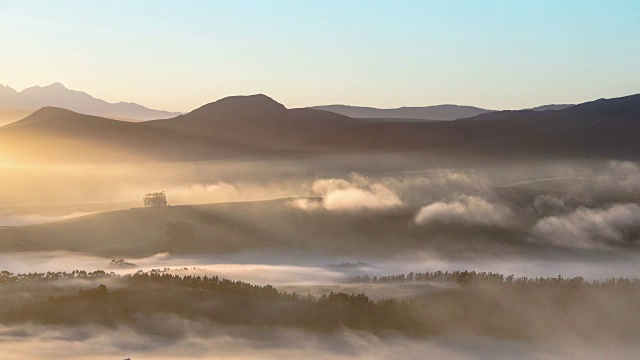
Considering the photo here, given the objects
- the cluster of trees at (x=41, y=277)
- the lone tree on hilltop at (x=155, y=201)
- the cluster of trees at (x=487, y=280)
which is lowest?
the cluster of trees at (x=487, y=280)

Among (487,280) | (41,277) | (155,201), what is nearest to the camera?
(41,277)

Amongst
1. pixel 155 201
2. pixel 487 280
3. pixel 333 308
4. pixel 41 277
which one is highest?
pixel 155 201

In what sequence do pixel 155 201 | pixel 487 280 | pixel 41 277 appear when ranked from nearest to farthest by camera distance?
1. pixel 41 277
2. pixel 487 280
3. pixel 155 201

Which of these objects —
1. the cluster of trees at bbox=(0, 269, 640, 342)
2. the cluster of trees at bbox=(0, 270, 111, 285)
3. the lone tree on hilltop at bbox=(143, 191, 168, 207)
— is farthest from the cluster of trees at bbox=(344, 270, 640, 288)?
the lone tree on hilltop at bbox=(143, 191, 168, 207)

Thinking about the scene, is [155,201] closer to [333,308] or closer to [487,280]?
[487,280]

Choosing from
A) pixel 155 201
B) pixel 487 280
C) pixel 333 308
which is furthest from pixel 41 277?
pixel 155 201

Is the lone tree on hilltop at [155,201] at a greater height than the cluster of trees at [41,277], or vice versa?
the lone tree on hilltop at [155,201]

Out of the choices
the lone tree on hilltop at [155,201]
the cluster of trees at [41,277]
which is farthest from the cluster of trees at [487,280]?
the lone tree on hilltop at [155,201]

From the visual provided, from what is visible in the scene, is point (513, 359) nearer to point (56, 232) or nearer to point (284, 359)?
point (284, 359)

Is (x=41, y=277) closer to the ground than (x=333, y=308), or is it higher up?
higher up

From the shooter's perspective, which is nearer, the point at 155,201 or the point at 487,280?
the point at 487,280

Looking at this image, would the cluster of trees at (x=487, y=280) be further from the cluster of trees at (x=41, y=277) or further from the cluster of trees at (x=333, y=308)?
the cluster of trees at (x=41, y=277)
